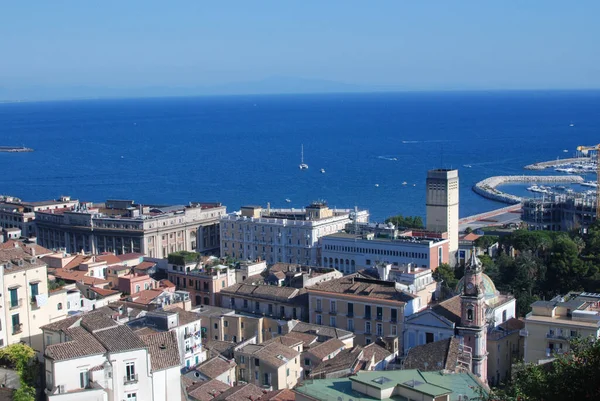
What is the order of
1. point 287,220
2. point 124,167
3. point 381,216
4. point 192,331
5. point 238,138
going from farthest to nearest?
point 238,138 → point 124,167 → point 381,216 → point 287,220 → point 192,331

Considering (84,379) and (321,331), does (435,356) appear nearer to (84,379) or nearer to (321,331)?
(321,331)

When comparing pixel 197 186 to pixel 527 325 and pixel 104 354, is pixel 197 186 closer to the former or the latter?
pixel 527 325

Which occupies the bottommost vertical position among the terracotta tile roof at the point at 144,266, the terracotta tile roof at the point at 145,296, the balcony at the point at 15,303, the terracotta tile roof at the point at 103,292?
the terracotta tile roof at the point at 144,266

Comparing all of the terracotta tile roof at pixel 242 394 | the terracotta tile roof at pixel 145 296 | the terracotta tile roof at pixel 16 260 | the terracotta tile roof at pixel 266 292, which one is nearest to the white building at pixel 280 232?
the terracotta tile roof at pixel 266 292

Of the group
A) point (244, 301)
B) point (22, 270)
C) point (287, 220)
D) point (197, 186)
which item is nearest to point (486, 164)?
Answer: point (197, 186)

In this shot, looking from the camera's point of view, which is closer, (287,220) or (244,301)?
(244,301)

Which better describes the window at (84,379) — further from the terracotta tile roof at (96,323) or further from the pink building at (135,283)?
the pink building at (135,283)

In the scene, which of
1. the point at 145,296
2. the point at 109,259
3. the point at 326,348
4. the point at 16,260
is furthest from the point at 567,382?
the point at 109,259
